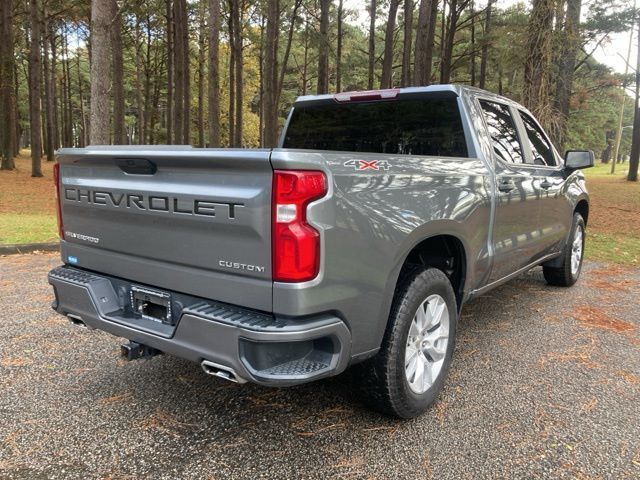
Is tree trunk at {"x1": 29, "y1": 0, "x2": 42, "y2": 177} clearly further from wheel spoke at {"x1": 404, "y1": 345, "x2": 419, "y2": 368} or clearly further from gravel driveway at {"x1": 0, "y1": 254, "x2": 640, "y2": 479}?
wheel spoke at {"x1": 404, "y1": 345, "x2": 419, "y2": 368}

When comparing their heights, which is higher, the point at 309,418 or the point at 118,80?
the point at 118,80

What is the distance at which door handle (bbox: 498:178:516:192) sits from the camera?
371 centimetres

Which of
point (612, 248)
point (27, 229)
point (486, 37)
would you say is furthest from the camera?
point (486, 37)

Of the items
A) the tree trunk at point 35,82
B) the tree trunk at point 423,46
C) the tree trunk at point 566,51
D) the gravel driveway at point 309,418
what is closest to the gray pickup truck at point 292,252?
the gravel driveway at point 309,418

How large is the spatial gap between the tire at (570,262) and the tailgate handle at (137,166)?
4768 mm

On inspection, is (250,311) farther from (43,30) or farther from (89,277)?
(43,30)

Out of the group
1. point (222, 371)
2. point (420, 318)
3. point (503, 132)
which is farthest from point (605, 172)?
point (222, 371)

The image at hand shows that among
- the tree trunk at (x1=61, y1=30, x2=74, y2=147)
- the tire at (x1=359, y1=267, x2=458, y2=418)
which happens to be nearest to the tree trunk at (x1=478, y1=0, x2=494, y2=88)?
the tire at (x1=359, y1=267, x2=458, y2=418)

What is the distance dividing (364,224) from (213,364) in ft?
3.09

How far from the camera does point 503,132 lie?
414 cm

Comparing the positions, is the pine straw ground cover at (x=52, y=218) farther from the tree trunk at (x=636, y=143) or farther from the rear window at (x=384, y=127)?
the tree trunk at (x=636, y=143)

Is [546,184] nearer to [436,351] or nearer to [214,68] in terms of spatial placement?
[436,351]

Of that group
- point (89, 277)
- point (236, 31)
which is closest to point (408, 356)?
point (89, 277)

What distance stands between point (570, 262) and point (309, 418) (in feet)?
13.7
